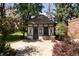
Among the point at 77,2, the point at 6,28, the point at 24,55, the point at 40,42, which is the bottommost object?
the point at 24,55

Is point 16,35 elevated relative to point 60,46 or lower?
elevated

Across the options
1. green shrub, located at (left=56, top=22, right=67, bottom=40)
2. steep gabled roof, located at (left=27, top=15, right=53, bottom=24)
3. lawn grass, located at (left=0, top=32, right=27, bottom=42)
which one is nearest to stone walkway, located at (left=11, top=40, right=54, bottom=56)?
lawn grass, located at (left=0, top=32, right=27, bottom=42)

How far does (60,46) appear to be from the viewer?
106 inches

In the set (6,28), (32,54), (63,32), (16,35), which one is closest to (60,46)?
(63,32)

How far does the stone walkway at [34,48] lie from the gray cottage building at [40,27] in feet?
0.29

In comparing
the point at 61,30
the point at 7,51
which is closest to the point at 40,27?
the point at 61,30

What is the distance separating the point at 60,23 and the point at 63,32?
131 mm

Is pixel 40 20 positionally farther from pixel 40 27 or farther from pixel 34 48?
pixel 34 48

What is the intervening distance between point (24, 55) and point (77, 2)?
1.04 m

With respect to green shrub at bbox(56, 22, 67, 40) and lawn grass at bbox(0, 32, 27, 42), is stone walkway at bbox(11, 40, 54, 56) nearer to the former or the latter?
lawn grass at bbox(0, 32, 27, 42)

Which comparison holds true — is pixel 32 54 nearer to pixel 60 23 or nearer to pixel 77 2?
pixel 60 23

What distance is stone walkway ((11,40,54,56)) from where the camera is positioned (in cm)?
267

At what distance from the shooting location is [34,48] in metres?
2.71

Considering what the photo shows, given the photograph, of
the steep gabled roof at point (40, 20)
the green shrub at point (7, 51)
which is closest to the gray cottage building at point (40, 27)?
the steep gabled roof at point (40, 20)
